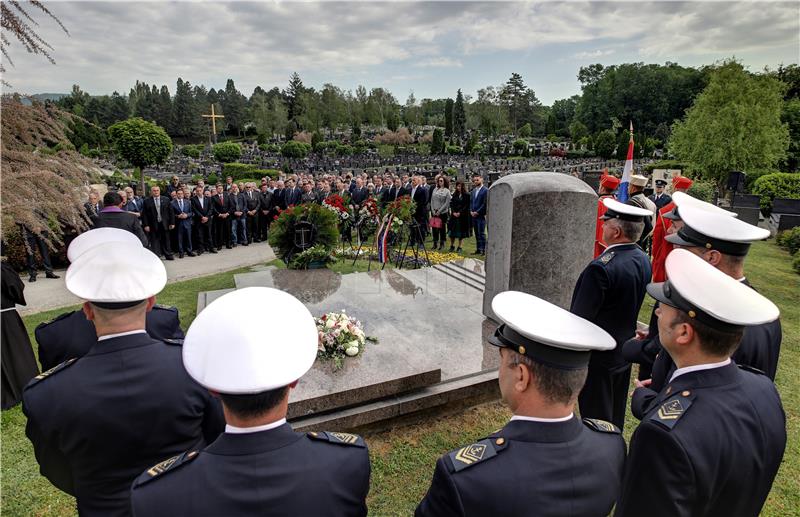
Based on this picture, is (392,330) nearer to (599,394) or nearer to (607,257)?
(599,394)

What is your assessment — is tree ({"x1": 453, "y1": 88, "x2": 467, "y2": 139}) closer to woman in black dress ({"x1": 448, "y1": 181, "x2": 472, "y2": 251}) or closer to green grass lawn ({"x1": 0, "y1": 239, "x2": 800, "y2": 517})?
woman in black dress ({"x1": 448, "y1": 181, "x2": 472, "y2": 251})

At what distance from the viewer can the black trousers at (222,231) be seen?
13.5 m

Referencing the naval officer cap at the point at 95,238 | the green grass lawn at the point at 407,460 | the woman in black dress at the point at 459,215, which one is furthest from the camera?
the woman in black dress at the point at 459,215

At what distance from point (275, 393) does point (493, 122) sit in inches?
3127

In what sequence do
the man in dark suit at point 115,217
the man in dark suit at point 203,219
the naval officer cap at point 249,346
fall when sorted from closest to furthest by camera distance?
the naval officer cap at point 249,346 → the man in dark suit at point 115,217 → the man in dark suit at point 203,219

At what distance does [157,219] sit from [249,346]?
11.9 meters

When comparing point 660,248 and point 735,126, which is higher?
point 735,126

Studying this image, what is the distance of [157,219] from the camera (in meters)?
11.8

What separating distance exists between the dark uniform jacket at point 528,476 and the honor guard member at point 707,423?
27cm

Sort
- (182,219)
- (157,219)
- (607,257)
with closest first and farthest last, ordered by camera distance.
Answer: (607,257) < (157,219) < (182,219)

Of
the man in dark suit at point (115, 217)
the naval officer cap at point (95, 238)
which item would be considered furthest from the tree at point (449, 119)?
the naval officer cap at point (95, 238)

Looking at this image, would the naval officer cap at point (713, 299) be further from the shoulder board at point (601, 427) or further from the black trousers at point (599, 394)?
the black trousers at point (599, 394)

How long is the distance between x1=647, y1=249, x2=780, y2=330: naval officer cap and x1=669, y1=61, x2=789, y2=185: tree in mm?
25554

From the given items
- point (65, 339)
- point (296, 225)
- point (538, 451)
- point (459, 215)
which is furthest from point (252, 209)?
point (538, 451)
